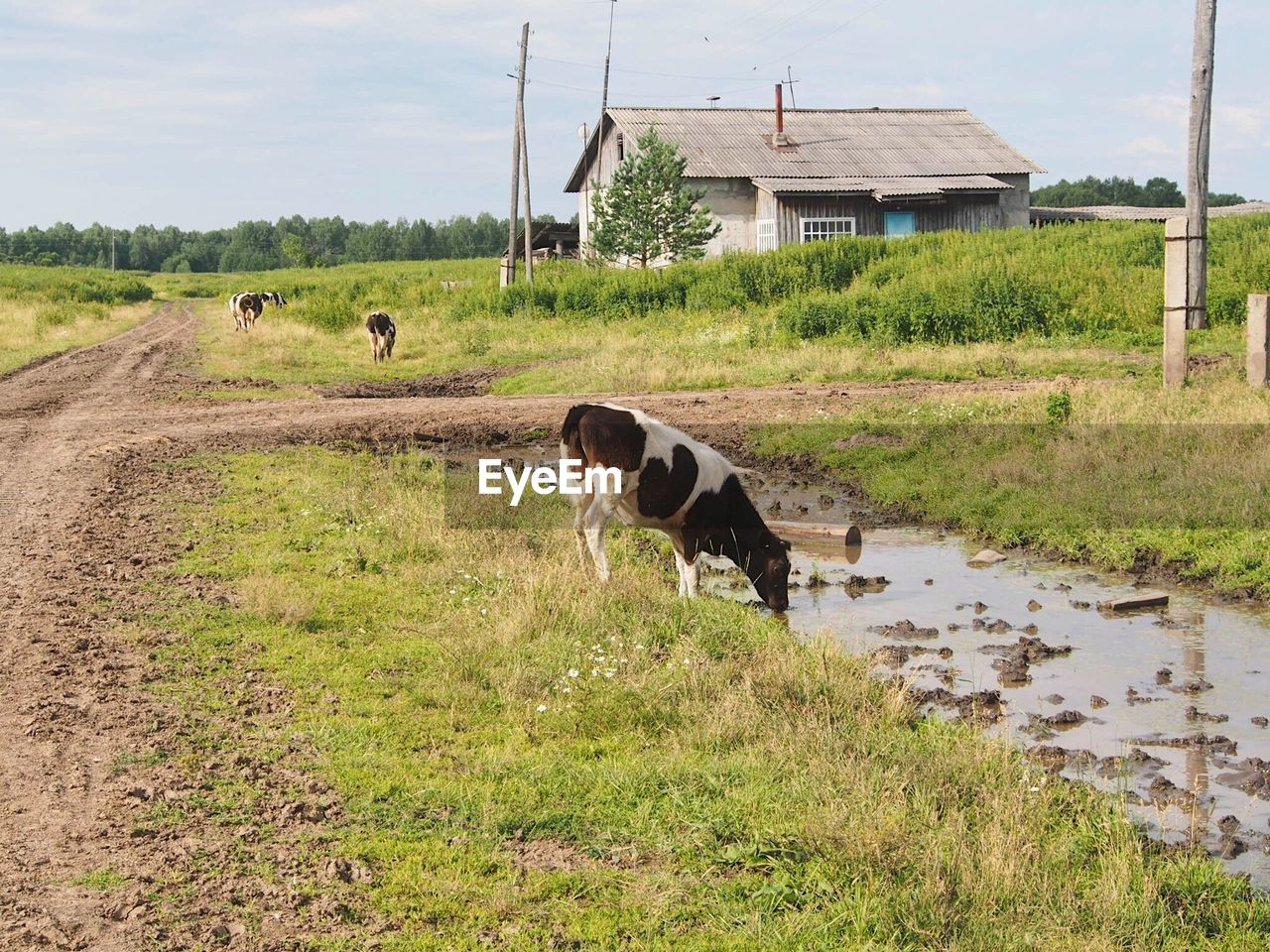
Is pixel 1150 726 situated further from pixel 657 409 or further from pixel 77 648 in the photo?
pixel 657 409

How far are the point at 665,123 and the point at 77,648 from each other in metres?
39.7

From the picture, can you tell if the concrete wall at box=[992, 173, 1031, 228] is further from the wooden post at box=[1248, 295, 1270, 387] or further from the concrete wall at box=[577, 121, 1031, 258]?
the wooden post at box=[1248, 295, 1270, 387]

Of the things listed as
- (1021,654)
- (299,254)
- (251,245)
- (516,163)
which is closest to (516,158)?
(516,163)

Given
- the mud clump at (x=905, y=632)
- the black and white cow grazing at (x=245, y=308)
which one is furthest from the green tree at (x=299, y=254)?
the mud clump at (x=905, y=632)

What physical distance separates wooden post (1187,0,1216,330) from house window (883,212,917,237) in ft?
68.6

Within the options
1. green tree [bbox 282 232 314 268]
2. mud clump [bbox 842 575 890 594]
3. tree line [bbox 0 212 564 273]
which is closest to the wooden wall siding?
mud clump [bbox 842 575 890 594]

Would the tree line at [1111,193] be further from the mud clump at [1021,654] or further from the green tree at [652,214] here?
the mud clump at [1021,654]

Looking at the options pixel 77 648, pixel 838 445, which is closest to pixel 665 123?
pixel 838 445

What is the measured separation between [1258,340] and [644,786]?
12.9 m

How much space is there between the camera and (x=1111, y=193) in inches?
4321

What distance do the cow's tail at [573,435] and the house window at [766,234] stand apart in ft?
103

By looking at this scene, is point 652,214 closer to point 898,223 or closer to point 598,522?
point 898,223

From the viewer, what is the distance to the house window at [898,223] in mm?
40969

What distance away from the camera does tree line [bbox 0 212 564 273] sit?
149875 mm
